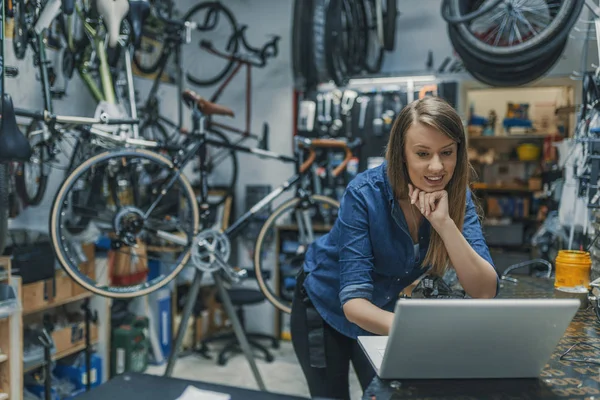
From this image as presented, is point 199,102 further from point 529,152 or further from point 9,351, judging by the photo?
point 529,152

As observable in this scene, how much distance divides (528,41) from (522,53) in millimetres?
66

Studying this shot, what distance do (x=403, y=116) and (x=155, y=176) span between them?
249cm

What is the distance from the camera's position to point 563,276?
194 centimetres

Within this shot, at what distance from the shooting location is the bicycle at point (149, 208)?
2504 millimetres

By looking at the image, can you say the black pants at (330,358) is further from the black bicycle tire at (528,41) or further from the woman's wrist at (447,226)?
the black bicycle tire at (528,41)

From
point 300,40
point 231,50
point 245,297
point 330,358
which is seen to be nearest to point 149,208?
point 330,358

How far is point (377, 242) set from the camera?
4.73 feet

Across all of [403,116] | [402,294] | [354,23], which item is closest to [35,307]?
[402,294]

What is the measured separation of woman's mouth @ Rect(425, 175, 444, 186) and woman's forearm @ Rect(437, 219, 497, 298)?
10 cm

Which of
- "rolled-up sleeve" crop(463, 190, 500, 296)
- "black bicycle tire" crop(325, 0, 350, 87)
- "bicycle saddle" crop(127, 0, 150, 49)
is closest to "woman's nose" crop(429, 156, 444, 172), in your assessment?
"rolled-up sleeve" crop(463, 190, 500, 296)

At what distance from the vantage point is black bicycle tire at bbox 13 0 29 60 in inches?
102

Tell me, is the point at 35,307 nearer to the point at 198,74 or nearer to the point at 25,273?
the point at 25,273

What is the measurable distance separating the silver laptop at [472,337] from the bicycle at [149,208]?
1778 mm

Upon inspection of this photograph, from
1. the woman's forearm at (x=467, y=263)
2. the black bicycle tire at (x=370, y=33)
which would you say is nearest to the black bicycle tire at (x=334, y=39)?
the black bicycle tire at (x=370, y=33)
